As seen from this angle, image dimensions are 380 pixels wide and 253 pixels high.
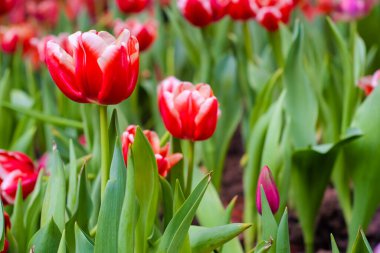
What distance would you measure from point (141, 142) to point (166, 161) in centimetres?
13

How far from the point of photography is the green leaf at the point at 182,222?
3.43 ft

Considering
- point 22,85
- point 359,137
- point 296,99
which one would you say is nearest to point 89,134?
point 296,99

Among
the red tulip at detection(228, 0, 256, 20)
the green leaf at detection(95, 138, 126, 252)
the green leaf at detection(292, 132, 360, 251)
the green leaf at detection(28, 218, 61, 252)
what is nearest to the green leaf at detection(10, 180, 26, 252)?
the green leaf at detection(28, 218, 61, 252)

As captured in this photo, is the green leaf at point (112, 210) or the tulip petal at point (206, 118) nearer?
the green leaf at point (112, 210)

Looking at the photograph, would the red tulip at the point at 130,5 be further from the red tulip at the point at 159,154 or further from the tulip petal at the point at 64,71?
the tulip petal at the point at 64,71

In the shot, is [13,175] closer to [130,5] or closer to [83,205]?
[83,205]

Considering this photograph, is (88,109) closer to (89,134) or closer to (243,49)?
(89,134)

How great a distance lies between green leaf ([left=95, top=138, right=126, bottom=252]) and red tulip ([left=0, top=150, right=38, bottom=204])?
29 centimetres

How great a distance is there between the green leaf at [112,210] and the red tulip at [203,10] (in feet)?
2.46

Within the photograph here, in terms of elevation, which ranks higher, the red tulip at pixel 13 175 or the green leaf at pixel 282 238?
the red tulip at pixel 13 175

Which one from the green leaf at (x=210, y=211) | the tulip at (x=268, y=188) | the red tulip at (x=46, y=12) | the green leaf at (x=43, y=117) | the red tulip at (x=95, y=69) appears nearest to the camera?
the red tulip at (x=95, y=69)

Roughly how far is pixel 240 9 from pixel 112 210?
0.89 metres

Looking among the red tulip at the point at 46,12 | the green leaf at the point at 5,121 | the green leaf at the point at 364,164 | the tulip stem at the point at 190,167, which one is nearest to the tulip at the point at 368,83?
the green leaf at the point at 364,164

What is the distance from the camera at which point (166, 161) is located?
4.04 ft
